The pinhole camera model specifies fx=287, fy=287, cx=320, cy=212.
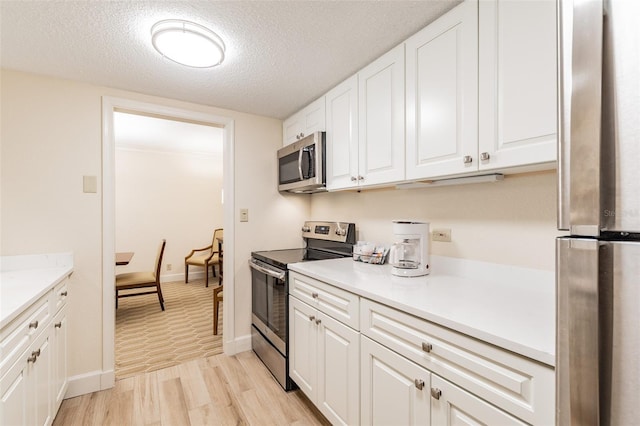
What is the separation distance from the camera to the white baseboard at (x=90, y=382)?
1.94 m

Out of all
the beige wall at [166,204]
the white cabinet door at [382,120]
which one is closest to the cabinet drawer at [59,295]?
the white cabinet door at [382,120]

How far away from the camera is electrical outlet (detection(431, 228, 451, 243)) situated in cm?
164

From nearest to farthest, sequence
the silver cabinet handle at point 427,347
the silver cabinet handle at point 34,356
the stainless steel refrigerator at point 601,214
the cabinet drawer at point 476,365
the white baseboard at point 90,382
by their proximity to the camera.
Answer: the stainless steel refrigerator at point 601,214
the cabinet drawer at point 476,365
the silver cabinet handle at point 427,347
the silver cabinet handle at point 34,356
the white baseboard at point 90,382

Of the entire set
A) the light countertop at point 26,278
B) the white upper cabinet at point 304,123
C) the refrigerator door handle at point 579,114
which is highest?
the white upper cabinet at point 304,123

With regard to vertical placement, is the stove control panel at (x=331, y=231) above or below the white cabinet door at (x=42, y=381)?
above

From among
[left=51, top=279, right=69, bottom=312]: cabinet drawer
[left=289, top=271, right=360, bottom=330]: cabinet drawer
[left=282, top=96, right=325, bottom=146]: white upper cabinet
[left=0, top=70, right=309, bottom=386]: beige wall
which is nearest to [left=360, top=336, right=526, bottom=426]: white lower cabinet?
[left=289, top=271, right=360, bottom=330]: cabinet drawer

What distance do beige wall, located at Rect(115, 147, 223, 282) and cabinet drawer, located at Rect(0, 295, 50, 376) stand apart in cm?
341

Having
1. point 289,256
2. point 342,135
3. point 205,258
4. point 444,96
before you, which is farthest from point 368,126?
point 205,258

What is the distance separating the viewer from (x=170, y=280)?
16.3ft

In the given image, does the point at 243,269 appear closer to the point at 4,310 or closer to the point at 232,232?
the point at 232,232

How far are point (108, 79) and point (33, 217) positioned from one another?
3.40 ft

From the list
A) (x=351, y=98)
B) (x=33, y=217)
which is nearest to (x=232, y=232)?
(x=33, y=217)

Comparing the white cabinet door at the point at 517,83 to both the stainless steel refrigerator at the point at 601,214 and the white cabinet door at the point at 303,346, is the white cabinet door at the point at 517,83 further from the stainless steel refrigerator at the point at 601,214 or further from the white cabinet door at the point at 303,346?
the white cabinet door at the point at 303,346

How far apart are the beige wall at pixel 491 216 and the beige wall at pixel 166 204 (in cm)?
343
